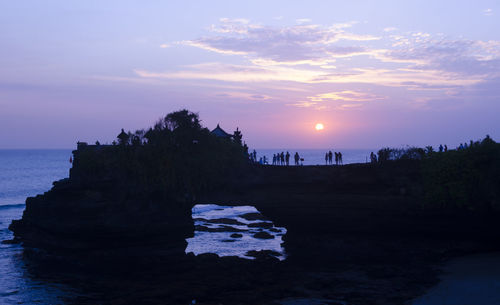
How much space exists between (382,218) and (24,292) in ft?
79.9

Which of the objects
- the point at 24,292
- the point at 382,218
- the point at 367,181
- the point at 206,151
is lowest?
the point at 24,292

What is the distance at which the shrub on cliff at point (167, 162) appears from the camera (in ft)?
106

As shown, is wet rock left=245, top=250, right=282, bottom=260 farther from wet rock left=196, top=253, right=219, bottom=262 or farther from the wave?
the wave

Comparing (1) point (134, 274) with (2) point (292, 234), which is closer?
(1) point (134, 274)

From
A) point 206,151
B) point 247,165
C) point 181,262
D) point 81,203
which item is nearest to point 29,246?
point 81,203

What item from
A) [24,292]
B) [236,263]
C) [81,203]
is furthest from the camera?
[81,203]

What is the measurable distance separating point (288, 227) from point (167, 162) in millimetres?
11453

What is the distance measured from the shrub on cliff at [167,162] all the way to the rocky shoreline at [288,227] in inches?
38.9

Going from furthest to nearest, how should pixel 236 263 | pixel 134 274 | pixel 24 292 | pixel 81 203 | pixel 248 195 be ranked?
pixel 248 195, pixel 81 203, pixel 236 263, pixel 134 274, pixel 24 292

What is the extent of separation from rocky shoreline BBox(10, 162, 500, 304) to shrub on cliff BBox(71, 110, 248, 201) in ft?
3.24

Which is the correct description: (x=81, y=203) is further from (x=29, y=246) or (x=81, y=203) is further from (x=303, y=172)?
(x=303, y=172)

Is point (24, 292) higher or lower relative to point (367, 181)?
lower

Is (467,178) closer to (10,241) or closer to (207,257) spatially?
(207,257)

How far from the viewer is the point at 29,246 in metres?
35.0
